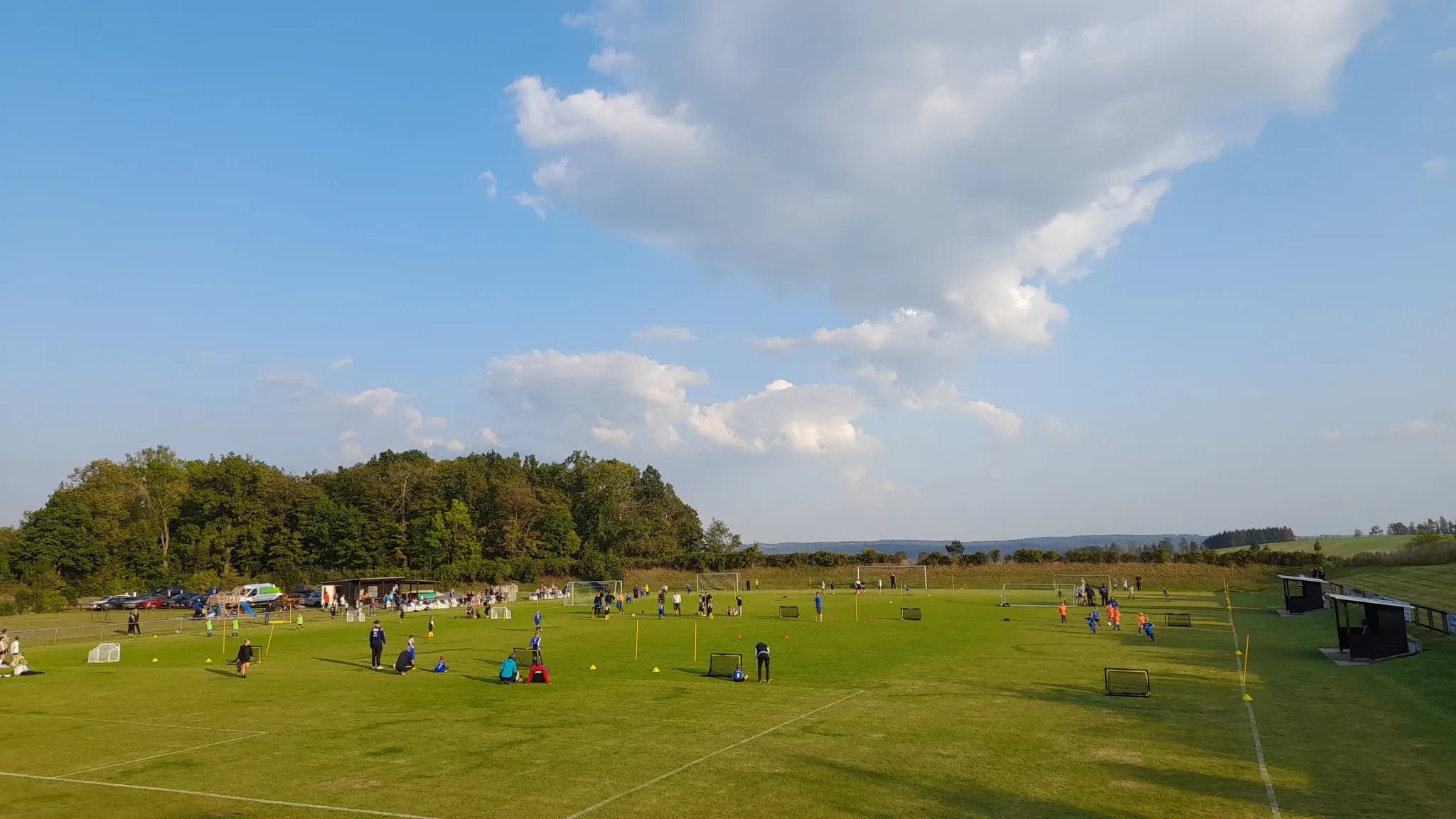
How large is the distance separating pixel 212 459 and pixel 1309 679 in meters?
126

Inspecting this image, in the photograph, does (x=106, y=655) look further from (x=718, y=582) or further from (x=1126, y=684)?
(x=718, y=582)

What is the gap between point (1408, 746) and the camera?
18641 millimetres

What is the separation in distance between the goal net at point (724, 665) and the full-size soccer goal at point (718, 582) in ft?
230

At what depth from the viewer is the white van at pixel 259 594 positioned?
75.2 meters

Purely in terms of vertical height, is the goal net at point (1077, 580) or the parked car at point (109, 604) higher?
the parked car at point (109, 604)

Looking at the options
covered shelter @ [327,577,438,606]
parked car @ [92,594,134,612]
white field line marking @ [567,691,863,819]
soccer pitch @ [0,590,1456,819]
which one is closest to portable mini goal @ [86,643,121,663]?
soccer pitch @ [0,590,1456,819]

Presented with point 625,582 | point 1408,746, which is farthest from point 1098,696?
point 625,582

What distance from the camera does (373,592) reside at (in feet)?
236

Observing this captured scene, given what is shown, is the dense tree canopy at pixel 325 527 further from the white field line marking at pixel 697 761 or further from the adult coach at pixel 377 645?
the white field line marking at pixel 697 761

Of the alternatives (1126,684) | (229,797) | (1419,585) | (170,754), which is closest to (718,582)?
(1419,585)

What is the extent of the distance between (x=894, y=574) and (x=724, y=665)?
79415 mm

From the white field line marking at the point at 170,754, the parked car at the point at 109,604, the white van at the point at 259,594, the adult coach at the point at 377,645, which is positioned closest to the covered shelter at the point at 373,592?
the white van at the point at 259,594

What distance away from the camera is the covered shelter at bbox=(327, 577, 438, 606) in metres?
69.3

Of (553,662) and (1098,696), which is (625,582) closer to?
(553,662)
